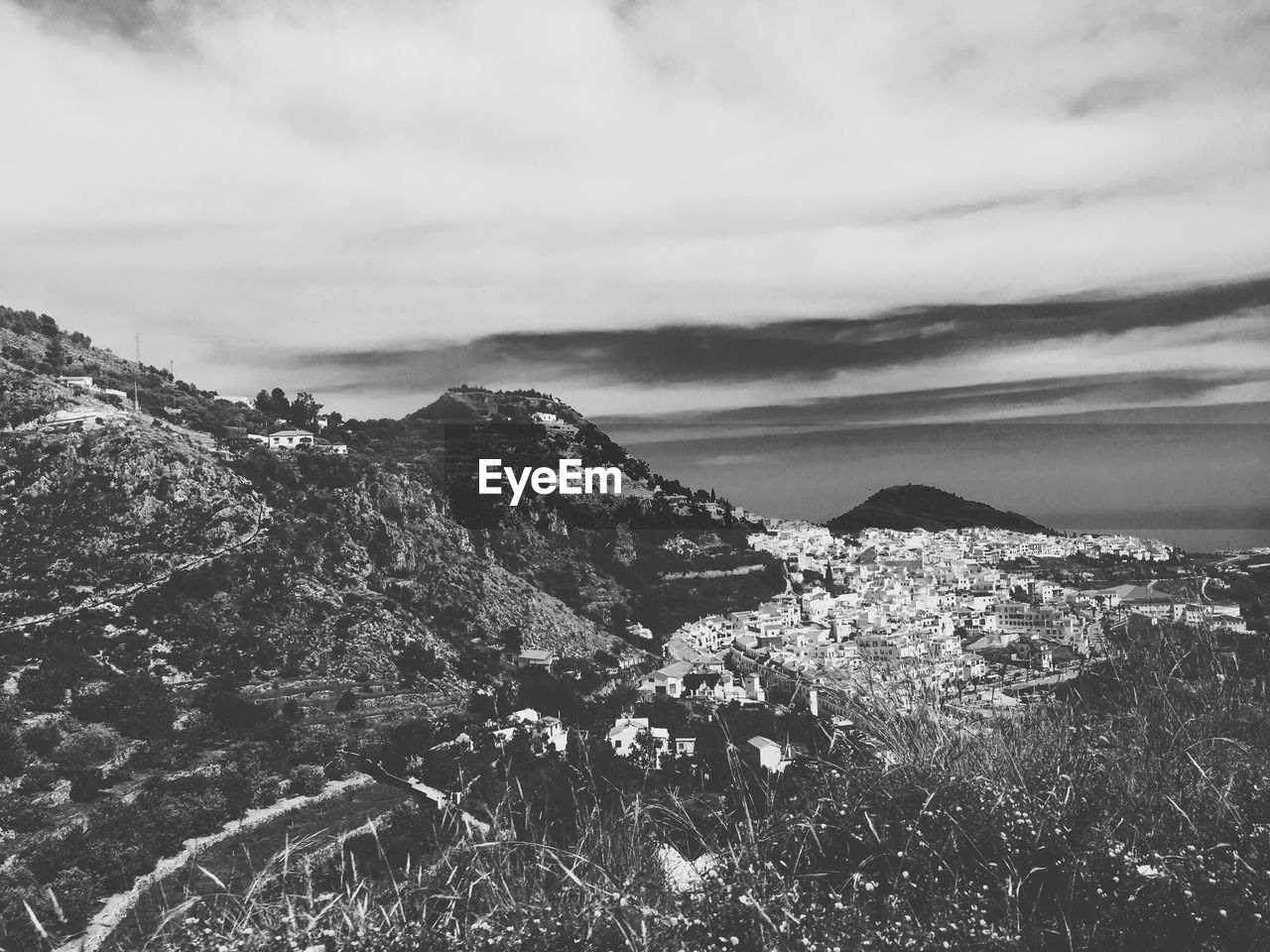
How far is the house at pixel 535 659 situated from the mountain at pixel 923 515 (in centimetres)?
2834

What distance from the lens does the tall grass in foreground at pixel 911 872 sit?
2.21m

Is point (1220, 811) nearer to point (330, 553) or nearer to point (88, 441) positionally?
point (330, 553)

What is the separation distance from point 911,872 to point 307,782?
14.1m

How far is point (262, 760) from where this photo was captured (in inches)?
598

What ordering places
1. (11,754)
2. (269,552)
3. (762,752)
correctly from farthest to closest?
(269,552) → (11,754) → (762,752)

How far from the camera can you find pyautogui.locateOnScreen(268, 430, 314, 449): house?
99.8 feet

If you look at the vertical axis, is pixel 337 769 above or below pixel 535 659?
above

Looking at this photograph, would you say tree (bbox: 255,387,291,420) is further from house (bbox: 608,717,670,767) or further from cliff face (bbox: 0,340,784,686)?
house (bbox: 608,717,670,767)

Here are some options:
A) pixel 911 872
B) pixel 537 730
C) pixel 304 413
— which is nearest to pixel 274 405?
pixel 304 413

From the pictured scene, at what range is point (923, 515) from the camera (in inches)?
2044

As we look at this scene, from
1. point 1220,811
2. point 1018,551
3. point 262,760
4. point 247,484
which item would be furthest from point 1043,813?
point 1018,551

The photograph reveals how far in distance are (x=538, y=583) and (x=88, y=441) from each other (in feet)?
47.8

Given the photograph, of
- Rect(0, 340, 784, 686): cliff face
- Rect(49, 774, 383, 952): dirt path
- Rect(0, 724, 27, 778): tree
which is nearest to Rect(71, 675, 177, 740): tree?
Rect(0, 340, 784, 686): cliff face

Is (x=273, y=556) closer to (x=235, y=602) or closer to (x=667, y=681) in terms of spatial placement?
(x=235, y=602)
